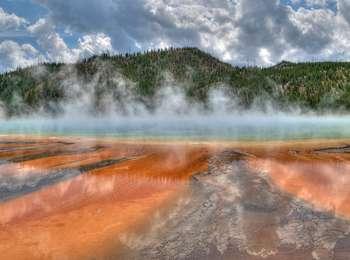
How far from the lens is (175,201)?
8086mm

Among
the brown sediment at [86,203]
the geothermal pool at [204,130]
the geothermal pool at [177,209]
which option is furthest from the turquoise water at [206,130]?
the geothermal pool at [177,209]

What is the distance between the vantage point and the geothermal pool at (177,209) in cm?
565

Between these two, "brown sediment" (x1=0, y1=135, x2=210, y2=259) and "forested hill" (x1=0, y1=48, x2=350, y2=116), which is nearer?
"brown sediment" (x1=0, y1=135, x2=210, y2=259)

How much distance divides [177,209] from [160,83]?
5190 inches

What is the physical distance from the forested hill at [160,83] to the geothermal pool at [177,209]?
339ft

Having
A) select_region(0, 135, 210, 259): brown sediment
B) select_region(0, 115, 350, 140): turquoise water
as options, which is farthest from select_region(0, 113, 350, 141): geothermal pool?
select_region(0, 135, 210, 259): brown sediment

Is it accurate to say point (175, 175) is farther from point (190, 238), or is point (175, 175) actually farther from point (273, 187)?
point (190, 238)

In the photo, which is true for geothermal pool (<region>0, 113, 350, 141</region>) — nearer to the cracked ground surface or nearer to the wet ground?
the wet ground

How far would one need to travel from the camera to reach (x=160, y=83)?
13800 cm

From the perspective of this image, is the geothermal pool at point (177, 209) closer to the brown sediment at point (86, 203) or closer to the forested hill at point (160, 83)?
the brown sediment at point (86, 203)

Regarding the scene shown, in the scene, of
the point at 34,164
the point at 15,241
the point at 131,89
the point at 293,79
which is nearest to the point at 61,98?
the point at 131,89

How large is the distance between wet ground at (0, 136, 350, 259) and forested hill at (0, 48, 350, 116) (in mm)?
103145

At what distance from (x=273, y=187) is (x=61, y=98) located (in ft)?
405

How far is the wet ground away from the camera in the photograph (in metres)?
5.65
